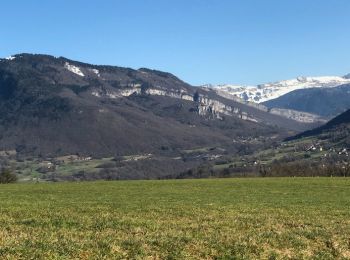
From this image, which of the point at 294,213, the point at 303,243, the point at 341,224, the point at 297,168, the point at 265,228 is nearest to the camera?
the point at 303,243

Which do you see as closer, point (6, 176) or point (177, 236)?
point (177, 236)

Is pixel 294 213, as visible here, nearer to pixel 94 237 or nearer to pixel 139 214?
pixel 139 214

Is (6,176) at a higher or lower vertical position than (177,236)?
higher

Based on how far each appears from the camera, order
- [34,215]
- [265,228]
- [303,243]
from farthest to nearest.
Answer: [34,215]
[265,228]
[303,243]

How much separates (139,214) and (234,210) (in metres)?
5.71

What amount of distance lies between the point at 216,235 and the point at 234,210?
1065cm

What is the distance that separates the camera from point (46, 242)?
17109 millimetres

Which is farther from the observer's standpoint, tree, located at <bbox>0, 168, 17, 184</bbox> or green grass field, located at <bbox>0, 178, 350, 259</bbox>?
tree, located at <bbox>0, 168, 17, 184</bbox>

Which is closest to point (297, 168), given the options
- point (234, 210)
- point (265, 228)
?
point (234, 210)

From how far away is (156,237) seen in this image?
18.4m

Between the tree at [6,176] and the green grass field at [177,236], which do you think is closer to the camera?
the green grass field at [177,236]

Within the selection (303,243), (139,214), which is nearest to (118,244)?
(303,243)

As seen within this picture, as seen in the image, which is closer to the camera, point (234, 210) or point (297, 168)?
point (234, 210)

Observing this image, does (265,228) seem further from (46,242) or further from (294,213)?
(46,242)
